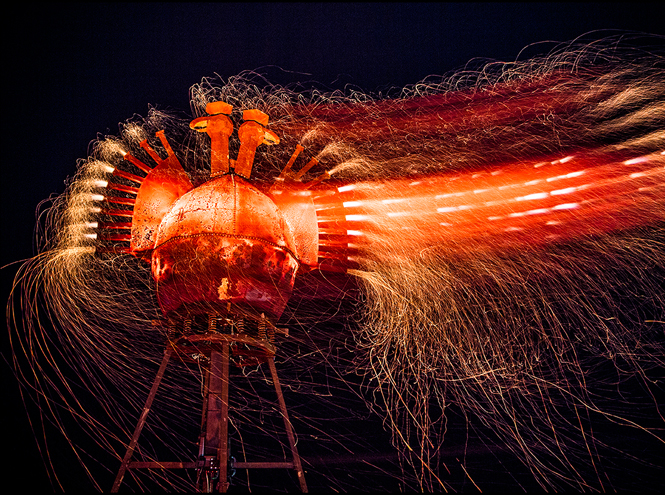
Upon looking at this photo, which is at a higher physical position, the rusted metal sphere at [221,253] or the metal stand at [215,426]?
the rusted metal sphere at [221,253]

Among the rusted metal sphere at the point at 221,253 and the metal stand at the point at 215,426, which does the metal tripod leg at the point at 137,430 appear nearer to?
→ the metal stand at the point at 215,426

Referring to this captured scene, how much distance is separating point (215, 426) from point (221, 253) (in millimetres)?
1298

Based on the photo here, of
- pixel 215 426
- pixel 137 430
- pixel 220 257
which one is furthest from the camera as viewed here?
pixel 215 426

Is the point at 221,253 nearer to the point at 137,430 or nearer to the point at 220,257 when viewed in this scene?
the point at 220,257

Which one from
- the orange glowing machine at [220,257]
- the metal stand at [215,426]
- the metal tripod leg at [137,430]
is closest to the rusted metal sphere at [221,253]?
the orange glowing machine at [220,257]

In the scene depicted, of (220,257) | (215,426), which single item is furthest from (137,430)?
(220,257)

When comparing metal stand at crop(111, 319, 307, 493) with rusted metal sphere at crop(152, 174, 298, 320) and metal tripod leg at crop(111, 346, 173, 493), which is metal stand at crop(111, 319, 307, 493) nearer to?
metal tripod leg at crop(111, 346, 173, 493)

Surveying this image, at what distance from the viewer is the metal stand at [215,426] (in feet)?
12.0

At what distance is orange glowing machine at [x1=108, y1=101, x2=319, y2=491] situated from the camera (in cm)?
370

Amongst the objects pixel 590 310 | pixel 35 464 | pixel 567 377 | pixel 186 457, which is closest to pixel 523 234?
pixel 590 310

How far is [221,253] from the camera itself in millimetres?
3684

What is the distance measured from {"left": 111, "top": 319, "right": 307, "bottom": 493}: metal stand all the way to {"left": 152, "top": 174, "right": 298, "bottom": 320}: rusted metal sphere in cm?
22

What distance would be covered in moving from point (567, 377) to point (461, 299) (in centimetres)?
136

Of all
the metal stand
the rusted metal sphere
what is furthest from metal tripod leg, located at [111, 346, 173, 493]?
the rusted metal sphere
